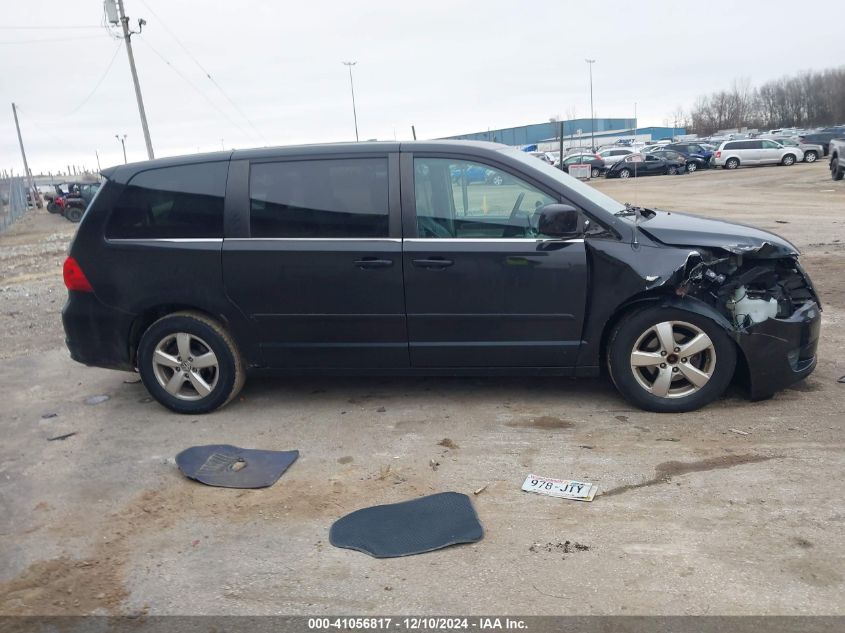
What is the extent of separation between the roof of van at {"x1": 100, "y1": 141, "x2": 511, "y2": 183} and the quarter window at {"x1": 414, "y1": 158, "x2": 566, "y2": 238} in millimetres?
140

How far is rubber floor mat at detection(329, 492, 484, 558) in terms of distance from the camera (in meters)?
3.46

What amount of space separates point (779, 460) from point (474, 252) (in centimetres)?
219

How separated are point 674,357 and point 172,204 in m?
3.62

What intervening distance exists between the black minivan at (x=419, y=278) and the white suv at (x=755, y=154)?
39277 mm

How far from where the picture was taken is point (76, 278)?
5.33 metres

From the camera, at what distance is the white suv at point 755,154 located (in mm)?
39844

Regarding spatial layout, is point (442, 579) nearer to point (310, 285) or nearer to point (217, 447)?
point (217, 447)

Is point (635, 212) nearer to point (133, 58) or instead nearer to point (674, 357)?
point (674, 357)

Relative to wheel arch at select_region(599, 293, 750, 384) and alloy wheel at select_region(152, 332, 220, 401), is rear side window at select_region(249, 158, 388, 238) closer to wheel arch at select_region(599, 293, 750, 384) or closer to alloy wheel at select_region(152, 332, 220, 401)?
alloy wheel at select_region(152, 332, 220, 401)

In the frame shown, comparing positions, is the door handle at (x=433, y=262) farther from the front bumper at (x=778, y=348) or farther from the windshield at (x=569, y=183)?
the front bumper at (x=778, y=348)

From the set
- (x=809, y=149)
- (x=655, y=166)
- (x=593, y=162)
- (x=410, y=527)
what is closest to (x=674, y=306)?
(x=410, y=527)

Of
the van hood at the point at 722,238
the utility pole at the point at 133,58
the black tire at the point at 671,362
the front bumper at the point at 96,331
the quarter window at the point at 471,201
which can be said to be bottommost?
the black tire at the point at 671,362

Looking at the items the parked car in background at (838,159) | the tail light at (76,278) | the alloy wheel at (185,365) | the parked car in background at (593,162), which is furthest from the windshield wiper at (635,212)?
the parked car in background at (593,162)

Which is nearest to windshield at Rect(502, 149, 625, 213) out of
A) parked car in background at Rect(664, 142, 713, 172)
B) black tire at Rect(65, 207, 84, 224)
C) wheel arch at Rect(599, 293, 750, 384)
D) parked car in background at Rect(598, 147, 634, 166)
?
wheel arch at Rect(599, 293, 750, 384)
